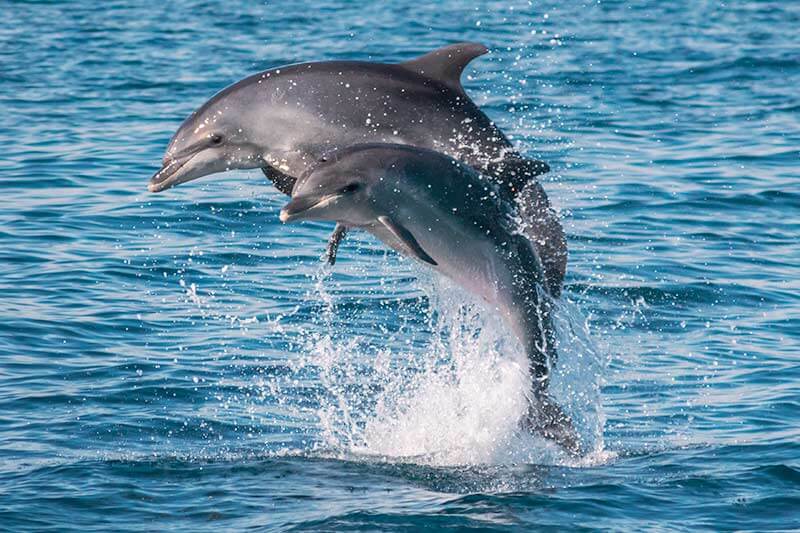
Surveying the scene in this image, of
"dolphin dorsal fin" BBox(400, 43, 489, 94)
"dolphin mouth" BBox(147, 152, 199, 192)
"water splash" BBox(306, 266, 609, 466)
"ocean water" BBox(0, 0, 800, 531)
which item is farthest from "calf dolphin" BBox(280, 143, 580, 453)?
"dolphin mouth" BBox(147, 152, 199, 192)

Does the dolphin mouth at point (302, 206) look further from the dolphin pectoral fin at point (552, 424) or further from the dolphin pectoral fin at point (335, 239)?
the dolphin pectoral fin at point (552, 424)

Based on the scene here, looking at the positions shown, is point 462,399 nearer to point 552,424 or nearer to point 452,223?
point 552,424

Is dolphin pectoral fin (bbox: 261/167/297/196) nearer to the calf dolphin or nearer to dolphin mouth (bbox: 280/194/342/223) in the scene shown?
the calf dolphin

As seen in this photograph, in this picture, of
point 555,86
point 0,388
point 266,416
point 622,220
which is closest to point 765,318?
point 622,220

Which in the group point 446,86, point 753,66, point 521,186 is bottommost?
point 753,66

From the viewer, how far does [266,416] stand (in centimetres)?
1136

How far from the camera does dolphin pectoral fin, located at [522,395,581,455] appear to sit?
10172mm

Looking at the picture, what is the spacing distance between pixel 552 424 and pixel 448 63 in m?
2.58

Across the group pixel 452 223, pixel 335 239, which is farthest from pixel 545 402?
pixel 335 239

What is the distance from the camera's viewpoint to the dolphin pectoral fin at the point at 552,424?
33.4 feet

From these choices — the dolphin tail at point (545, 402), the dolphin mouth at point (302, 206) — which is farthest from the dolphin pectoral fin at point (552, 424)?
the dolphin mouth at point (302, 206)

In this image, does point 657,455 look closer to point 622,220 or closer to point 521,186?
point 521,186

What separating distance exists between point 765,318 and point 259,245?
206 inches

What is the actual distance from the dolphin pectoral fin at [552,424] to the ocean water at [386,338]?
0.37ft
